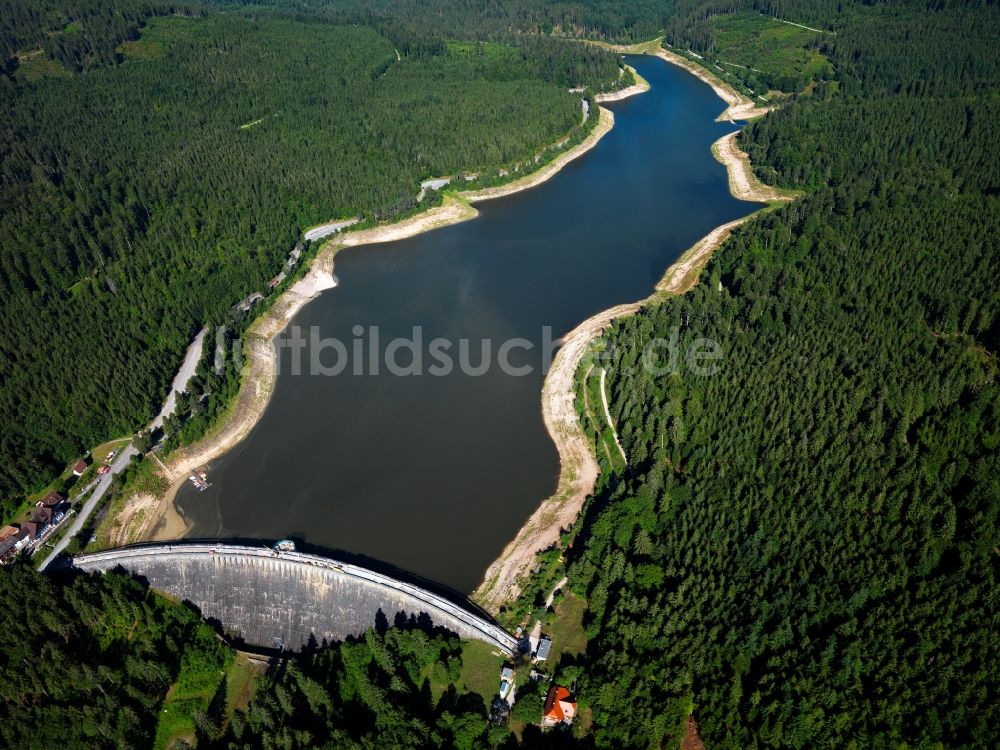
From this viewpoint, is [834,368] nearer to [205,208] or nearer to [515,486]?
[515,486]

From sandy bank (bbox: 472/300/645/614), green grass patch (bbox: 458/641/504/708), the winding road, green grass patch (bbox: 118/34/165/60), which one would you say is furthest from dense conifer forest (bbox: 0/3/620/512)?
green grass patch (bbox: 458/641/504/708)

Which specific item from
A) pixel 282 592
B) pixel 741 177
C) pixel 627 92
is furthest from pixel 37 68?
pixel 282 592

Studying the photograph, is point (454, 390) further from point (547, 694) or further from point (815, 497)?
point (815, 497)

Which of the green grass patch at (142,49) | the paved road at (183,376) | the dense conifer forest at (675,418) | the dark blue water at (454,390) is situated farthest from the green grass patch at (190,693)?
the green grass patch at (142,49)

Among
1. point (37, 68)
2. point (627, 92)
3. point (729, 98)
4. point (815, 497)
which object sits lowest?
point (815, 497)

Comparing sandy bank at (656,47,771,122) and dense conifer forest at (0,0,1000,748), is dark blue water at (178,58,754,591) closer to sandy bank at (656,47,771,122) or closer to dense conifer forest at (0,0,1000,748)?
dense conifer forest at (0,0,1000,748)

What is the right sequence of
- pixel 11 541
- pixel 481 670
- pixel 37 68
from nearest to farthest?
pixel 481 670 < pixel 11 541 < pixel 37 68
